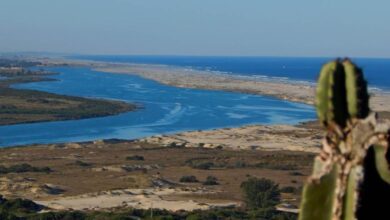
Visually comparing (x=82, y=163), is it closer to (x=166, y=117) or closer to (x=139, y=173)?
(x=139, y=173)

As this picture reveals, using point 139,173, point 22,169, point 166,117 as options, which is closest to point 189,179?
point 139,173

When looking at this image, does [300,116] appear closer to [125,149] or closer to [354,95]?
[125,149]

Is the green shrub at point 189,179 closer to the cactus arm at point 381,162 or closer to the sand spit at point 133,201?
the sand spit at point 133,201

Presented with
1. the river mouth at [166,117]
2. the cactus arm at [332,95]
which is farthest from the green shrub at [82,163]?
the cactus arm at [332,95]

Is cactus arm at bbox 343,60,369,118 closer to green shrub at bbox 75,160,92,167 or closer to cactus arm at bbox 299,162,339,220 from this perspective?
cactus arm at bbox 299,162,339,220

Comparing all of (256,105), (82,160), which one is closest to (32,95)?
(256,105)
